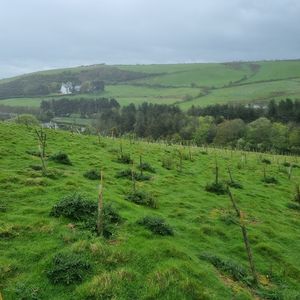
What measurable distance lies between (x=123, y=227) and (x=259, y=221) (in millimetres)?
10227

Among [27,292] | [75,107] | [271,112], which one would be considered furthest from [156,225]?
[75,107]

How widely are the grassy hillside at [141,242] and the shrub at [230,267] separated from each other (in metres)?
0.04

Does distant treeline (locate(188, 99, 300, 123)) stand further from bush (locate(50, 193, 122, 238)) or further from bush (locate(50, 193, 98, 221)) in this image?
bush (locate(50, 193, 98, 221))

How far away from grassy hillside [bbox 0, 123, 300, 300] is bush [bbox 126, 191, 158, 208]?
1.50 feet

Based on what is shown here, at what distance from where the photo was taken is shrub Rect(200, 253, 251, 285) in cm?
1573

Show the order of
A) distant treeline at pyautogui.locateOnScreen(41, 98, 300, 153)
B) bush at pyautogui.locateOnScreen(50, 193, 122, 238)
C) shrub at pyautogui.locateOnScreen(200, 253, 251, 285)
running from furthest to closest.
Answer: distant treeline at pyautogui.locateOnScreen(41, 98, 300, 153), bush at pyautogui.locateOnScreen(50, 193, 122, 238), shrub at pyautogui.locateOnScreen(200, 253, 251, 285)

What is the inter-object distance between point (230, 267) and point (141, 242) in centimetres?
349

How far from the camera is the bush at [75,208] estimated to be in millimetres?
17916

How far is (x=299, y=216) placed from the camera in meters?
28.6

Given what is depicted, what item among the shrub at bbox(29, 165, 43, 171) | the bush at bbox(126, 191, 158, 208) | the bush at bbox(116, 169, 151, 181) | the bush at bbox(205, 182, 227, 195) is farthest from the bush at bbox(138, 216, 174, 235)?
the bush at bbox(205, 182, 227, 195)

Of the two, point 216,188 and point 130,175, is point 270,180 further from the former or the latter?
point 130,175

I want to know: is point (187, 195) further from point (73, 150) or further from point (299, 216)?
point (73, 150)

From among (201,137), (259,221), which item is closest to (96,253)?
(259,221)

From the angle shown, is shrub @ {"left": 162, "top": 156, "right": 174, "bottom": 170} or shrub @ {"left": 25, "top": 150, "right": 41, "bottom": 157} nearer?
shrub @ {"left": 25, "top": 150, "right": 41, "bottom": 157}
